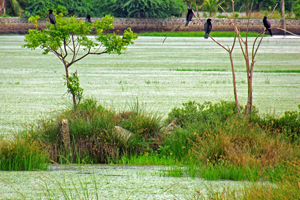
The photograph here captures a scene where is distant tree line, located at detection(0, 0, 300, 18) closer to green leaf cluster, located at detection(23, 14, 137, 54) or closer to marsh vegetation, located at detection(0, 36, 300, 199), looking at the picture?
marsh vegetation, located at detection(0, 36, 300, 199)

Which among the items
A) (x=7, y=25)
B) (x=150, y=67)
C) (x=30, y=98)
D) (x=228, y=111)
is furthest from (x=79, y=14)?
(x=228, y=111)

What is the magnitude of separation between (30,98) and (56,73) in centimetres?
462

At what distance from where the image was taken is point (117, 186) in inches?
134

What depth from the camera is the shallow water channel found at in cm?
312

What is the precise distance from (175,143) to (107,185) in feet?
4.93

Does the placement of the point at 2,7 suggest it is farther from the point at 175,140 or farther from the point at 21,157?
the point at 21,157

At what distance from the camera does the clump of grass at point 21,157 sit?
4.08 meters

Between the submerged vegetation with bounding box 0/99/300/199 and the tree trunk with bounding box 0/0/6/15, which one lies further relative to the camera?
the tree trunk with bounding box 0/0/6/15

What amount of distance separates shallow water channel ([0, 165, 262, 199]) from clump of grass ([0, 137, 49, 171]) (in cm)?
13

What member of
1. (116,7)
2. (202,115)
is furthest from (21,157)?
(116,7)

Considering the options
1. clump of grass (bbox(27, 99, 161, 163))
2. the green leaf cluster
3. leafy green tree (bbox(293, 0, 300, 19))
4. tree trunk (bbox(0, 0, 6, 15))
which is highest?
tree trunk (bbox(0, 0, 6, 15))

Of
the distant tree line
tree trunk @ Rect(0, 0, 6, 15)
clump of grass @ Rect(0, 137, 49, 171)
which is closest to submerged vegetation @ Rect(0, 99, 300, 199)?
clump of grass @ Rect(0, 137, 49, 171)

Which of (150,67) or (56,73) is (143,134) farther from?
(150,67)

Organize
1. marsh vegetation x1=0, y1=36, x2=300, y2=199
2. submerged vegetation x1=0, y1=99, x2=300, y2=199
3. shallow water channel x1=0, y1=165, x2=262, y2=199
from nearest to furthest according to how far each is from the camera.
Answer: shallow water channel x1=0, y1=165, x2=262, y2=199 < marsh vegetation x1=0, y1=36, x2=300, y2=199 < submerged vegetation x1=0, y1=99, x2=300, y2=199
